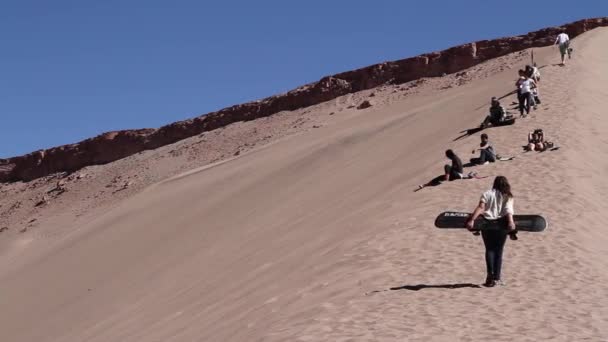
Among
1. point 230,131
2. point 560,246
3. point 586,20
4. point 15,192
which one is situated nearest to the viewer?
point 560,246

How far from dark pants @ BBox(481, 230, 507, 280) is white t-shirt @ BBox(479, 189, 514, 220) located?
0.52 ft

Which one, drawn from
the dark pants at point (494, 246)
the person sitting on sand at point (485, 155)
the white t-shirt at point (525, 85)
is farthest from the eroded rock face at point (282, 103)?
the dark pants at point (494, 246)

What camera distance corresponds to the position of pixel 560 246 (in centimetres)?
1009

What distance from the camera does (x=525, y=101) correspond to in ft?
62.6

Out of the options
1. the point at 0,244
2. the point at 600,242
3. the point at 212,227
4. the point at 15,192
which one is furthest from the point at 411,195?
the point at 15,192

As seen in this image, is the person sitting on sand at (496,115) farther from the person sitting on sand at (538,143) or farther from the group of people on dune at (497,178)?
the person sitting on sand at (538,143)

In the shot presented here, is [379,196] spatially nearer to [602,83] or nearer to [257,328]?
[257,328]

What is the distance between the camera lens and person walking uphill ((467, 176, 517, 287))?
8289mm

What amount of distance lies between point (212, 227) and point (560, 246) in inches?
482

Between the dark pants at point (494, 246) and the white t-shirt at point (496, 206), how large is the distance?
0.52 feet

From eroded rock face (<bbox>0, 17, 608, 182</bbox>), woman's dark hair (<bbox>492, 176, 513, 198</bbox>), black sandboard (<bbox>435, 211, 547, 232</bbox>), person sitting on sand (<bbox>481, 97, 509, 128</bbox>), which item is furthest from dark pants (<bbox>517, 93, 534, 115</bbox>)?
eroded rock face (<bbox>0, 17, 608, 182</bbox>)

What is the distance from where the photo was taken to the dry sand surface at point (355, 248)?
7844 mm

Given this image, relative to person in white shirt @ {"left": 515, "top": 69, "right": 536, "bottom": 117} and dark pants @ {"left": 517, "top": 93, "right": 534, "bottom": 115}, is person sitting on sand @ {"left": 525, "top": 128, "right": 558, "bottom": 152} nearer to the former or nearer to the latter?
person in white shirt @ {"left": 515, "top": 69, "right": 536, "bottom": 117}

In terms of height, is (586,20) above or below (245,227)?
above
